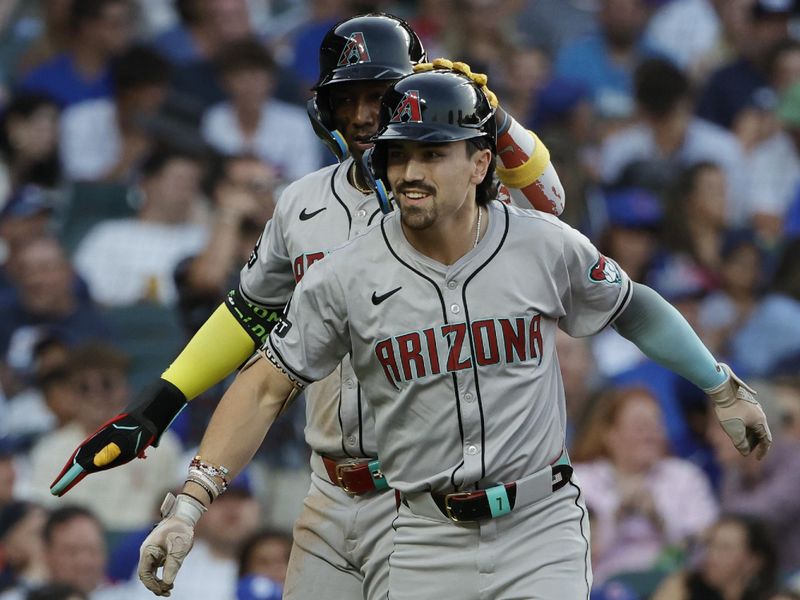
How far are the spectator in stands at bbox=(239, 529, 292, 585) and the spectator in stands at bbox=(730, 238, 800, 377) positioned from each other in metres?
2.56

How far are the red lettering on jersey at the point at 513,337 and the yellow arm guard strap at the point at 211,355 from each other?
36.6 inches

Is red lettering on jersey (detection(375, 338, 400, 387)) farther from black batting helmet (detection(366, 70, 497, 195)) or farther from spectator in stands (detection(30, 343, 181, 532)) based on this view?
spectator in stands (detection(30, 343, 181, 532))

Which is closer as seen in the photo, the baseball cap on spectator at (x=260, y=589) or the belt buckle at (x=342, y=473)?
the belt buckle at (x=342, y=473)

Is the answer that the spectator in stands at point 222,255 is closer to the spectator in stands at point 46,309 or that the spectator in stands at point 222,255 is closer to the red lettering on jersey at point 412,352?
the spectator in stands at point 46,309

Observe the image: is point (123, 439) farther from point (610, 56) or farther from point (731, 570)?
point (610, 56)

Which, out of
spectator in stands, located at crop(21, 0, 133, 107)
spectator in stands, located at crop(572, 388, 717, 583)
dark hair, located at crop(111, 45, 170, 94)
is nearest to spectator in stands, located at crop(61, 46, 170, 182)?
dark hair, located at crop(111, 45, 170, 94)

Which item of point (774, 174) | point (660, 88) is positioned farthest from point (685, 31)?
point (774, 174)

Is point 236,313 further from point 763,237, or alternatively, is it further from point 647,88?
point 647,88

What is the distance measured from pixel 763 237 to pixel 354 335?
5.37m

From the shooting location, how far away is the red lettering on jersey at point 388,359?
3736 millimetres

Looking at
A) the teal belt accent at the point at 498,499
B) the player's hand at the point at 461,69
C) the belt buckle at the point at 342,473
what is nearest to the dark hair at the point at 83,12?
the belt buckle at the point at 342,473

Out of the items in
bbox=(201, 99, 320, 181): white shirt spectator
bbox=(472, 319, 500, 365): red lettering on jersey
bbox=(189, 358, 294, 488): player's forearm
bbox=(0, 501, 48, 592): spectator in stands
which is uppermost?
bbox=(472, 319, 500, 365): red lettering on jersey

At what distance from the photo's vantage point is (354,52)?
4.25 meters

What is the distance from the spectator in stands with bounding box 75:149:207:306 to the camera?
8.46 m
